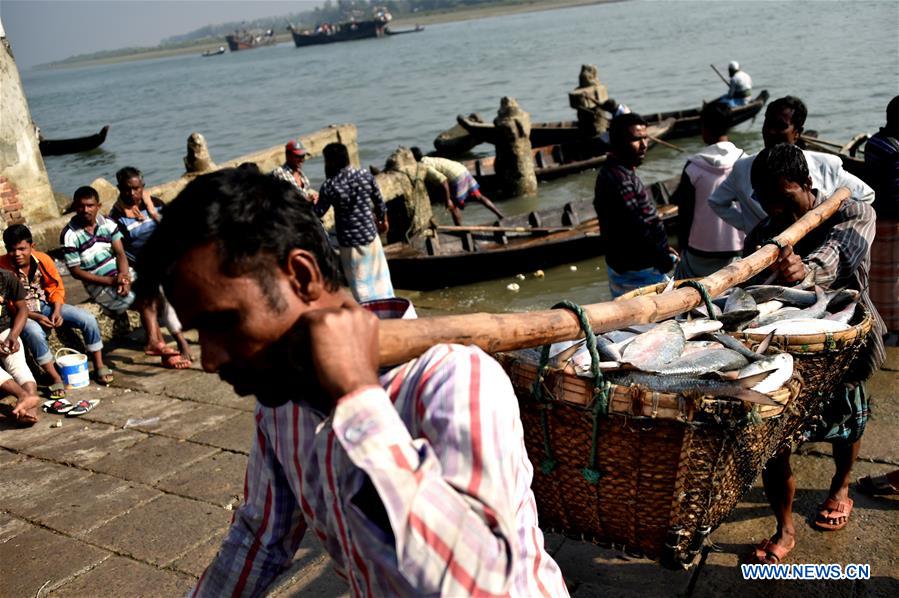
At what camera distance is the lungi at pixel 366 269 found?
23.7 feet

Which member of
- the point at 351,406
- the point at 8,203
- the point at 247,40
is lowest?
the point at 8,203

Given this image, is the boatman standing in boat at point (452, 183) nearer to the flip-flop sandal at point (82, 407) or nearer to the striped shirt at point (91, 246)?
the striped shirt at point (91, 246)

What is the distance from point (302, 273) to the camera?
1312mm

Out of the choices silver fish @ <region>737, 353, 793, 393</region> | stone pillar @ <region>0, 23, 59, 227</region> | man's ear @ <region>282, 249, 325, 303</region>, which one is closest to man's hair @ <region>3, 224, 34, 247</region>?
stone pillar @ <region>0, 23, 59, 227</region>

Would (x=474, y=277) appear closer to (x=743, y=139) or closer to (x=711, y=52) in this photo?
(x=743, y=139)

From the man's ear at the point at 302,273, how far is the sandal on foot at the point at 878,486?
339 cm

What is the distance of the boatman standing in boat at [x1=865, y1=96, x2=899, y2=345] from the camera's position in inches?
161

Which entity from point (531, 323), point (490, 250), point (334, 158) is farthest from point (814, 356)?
point (490, 250)

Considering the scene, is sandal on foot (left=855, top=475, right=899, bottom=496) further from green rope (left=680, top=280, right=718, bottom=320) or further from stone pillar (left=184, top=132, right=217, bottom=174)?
stone pillar (left=184, top=132, right=217, bottom=174)

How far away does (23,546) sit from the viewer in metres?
4.12

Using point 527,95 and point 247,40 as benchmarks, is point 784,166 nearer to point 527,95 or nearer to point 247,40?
point 527,95

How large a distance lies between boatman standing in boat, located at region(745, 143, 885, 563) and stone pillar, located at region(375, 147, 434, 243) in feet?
25.9

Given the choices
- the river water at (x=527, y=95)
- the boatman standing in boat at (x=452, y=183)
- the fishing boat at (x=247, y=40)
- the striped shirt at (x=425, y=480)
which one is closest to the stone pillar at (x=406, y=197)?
the boatman standing in boat at (x=452, y=183)

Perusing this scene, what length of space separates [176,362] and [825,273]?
5.24m
